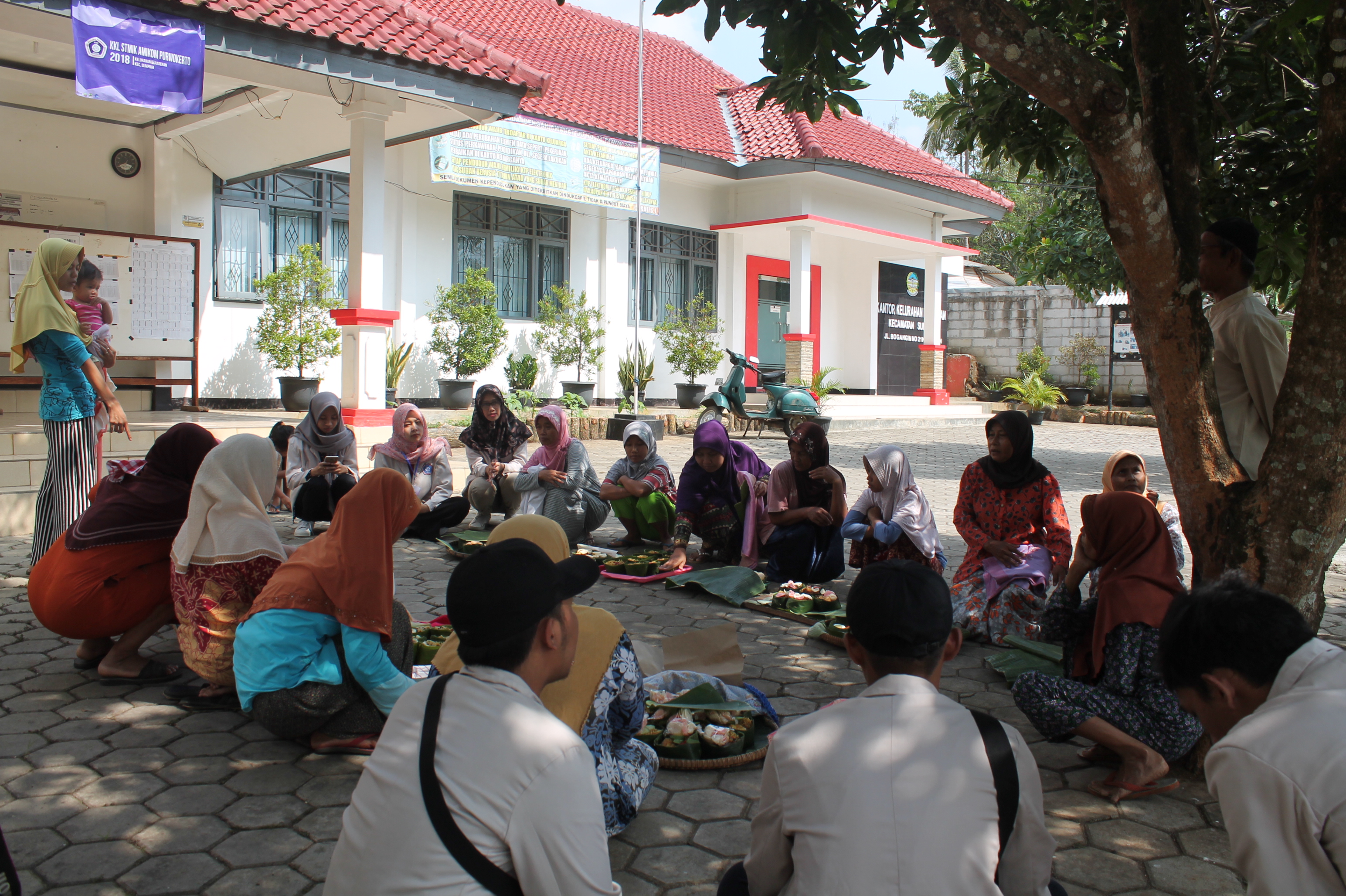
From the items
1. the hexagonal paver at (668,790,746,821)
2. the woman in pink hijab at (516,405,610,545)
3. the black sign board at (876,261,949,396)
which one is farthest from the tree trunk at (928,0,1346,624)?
the black sign board at (876,261,949,396)

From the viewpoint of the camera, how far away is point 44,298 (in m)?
5.00

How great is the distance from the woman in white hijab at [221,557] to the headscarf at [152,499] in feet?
1.18

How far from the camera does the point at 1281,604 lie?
1.63 metres

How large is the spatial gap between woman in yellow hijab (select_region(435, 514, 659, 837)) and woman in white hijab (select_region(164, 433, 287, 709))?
110 centimetres

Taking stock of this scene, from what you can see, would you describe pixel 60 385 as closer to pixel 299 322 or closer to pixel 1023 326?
pixel 299 322

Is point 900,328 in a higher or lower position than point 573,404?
higher

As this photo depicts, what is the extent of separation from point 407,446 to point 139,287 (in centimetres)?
494

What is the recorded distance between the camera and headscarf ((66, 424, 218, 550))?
372 centimetres

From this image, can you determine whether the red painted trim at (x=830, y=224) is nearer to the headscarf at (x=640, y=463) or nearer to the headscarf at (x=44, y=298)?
the headscarf at (x=640, y=463)

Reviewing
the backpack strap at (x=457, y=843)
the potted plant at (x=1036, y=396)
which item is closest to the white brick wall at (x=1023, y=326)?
the potted plant at (x=1036, y=396)

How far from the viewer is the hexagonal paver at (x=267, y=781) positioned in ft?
9.52

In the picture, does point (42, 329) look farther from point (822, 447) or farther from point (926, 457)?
point (926, 457)

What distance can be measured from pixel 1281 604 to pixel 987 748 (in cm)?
56

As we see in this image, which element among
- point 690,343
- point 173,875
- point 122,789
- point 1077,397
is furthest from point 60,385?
point 1077,397
